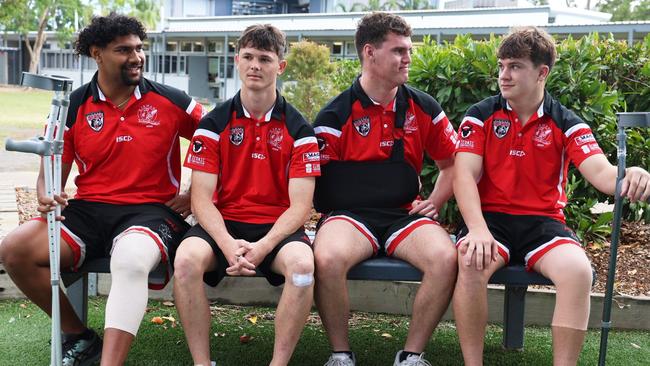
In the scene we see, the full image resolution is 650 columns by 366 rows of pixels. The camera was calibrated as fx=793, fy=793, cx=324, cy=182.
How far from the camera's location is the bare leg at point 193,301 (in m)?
3.42

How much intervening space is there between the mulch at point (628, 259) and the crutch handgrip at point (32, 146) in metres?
2.93

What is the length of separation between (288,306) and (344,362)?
43 centimetres

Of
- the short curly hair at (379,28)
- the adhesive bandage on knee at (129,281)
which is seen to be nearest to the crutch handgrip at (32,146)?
the adhesive bandage on knee at (129,281)

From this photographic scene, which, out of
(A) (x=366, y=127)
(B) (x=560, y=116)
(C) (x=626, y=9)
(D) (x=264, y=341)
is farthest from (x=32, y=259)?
(C) (x=626, y=9)

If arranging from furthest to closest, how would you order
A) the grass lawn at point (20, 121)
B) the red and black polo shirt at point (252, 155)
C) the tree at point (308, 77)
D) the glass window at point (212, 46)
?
the glass window at point (212, 46) → the grass lawn at point (20, 121) → the tree at point (308, 77) → the red and black polo shirt at point (252, 155)

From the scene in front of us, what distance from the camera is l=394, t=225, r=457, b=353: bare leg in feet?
11.6

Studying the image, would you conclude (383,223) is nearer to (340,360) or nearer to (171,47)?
(340,360)

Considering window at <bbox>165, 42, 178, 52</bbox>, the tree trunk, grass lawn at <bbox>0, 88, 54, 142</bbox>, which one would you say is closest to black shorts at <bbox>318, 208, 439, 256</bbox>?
grass lawn at <bbox>0, 88, 54, 142</bbox>

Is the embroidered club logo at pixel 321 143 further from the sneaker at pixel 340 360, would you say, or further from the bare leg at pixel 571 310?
the bare leg at pixel 571 310

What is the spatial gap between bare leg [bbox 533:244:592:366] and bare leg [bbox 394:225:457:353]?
47 centimetres

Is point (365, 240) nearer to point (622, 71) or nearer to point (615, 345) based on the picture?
point (615, 345)

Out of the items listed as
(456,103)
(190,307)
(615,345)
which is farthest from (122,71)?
(615,345)

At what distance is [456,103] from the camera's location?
17.8ft

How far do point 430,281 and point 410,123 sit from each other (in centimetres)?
87
